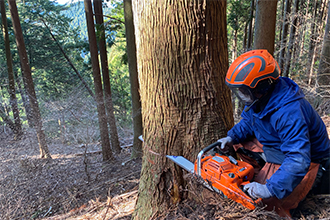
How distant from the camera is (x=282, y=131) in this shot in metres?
1.62

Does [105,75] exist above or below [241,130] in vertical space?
above

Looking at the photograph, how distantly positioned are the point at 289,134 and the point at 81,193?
522 cm

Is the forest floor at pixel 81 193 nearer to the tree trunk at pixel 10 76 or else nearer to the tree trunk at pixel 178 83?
the tree trunk at pixel 178 83

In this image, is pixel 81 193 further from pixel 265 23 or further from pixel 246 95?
pixel 265 23

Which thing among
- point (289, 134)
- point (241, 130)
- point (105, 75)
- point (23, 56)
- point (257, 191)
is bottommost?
point (257, 191)

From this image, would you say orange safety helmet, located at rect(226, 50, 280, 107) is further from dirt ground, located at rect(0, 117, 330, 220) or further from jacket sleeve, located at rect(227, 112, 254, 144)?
dirt ground, located at rect(0, 117, 330, 220)

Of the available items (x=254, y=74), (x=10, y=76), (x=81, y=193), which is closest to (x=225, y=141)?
(x=254, y=74)

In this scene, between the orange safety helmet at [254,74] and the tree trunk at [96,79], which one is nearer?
the orange safety helmet at [254,74]

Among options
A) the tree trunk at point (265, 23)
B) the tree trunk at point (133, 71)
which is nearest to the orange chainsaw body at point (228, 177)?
the tree trunk at point (265, 23)

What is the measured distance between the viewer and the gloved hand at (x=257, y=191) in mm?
1596

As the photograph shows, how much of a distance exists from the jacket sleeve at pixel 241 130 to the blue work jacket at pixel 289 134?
23 cm

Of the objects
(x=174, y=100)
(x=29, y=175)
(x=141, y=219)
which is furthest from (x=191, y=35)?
(x=29, y=175)

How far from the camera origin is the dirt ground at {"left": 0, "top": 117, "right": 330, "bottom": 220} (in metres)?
1.94

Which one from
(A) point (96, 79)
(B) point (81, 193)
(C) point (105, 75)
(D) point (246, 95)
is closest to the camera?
(D) point (246, 95)
